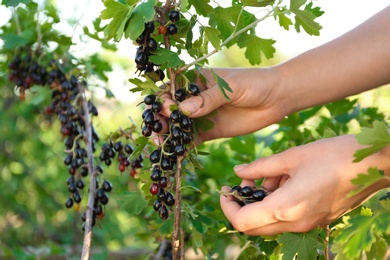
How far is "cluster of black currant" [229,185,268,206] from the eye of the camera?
3.38 ft

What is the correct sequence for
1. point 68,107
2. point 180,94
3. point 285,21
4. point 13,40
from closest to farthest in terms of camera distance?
point 180,94
point 285,21
point 68,107
point 13,40

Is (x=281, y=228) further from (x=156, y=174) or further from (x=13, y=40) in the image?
(x=13, y=40)

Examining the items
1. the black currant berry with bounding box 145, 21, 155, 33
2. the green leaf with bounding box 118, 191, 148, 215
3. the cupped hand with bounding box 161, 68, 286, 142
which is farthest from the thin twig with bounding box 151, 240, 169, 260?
the black currant berry with bounding box 145, 21, 155, 33

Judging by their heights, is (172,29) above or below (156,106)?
above

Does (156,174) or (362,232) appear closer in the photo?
(362,232)

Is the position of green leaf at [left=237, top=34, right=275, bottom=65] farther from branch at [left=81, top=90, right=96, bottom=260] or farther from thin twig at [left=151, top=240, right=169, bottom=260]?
thin twig at [left=151, top=240, right=169, bottom=260]

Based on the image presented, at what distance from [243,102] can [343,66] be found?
0.77 feet

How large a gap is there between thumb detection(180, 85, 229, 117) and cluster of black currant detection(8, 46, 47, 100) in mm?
704

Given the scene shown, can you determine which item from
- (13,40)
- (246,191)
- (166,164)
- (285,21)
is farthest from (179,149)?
(13,40)

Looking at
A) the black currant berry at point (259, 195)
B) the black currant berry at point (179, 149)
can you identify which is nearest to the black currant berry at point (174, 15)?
the black currant berry at point (179, 149)

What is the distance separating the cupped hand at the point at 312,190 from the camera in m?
0.94

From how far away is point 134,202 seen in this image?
1.31 meters

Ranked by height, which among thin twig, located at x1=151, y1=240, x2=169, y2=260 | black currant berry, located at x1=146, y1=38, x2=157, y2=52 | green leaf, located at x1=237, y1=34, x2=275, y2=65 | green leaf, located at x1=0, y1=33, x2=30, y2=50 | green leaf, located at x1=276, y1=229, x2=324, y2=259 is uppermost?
green leaf, located at x1=0, y1=33, x2=30, y2=50

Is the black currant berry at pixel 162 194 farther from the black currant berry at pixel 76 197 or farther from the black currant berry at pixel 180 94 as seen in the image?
the black currant berry at pixel 76 197
